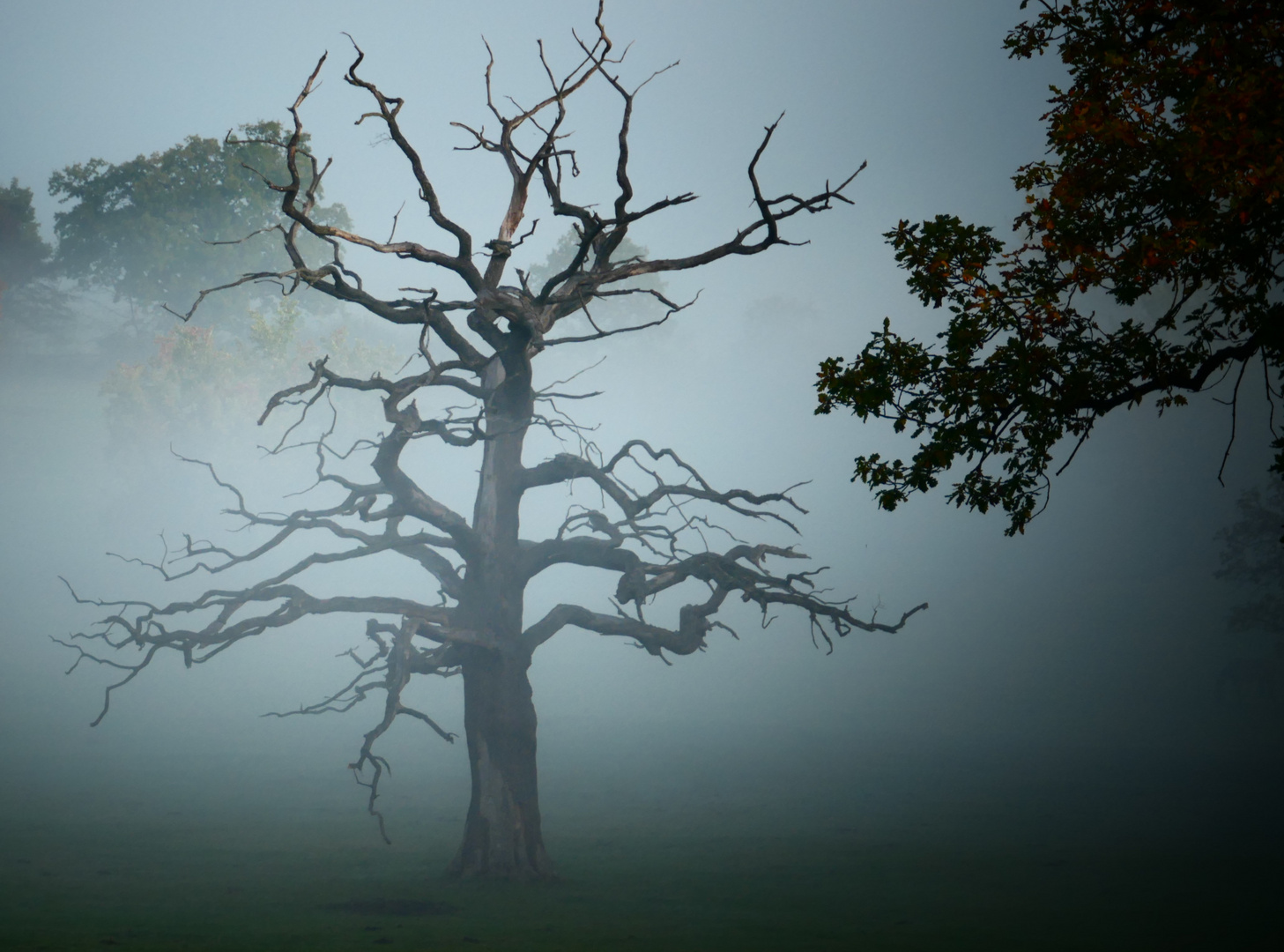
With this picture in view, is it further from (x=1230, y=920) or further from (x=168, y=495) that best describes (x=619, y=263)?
(x=168, y=495)

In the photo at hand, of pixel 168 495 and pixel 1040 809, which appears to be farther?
pixel 168 495

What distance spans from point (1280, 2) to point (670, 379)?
96704 mm

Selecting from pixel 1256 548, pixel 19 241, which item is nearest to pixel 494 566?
pixel 1256 548

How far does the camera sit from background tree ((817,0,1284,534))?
745cm

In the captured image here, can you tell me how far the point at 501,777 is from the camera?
16047mm

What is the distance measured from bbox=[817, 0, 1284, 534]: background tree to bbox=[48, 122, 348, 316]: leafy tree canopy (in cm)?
5654

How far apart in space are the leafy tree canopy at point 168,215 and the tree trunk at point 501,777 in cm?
4885

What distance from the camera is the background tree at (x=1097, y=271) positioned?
7453 millimetres

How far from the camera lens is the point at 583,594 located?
6141 centimetres

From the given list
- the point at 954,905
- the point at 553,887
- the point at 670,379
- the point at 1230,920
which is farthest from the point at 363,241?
the point at 670,379

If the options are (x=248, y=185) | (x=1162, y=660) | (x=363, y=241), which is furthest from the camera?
(x=248, y=185)

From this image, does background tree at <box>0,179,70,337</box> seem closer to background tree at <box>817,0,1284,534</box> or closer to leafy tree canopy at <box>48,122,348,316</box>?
leafy tree canopy at <box>48,122,348,316</box>

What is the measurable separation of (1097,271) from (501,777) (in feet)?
40.6

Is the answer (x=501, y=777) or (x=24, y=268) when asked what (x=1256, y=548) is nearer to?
(x=501, y=777)
